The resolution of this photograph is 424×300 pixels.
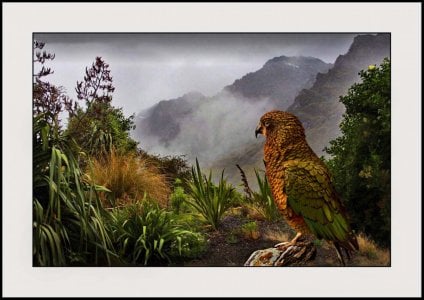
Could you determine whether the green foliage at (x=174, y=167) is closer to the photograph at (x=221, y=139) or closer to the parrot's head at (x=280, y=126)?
the photograph at (x=221, y=139)

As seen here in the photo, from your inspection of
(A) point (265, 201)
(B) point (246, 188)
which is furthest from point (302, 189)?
(B) point (246, 188)

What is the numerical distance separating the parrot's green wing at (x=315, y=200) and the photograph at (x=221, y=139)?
0.02 m

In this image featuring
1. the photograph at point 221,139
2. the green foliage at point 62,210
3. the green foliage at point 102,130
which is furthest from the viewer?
the green foliage at point 102,130

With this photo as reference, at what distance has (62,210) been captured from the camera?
16.2 ft

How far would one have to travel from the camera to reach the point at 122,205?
5.26 metres

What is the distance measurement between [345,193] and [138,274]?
6.01ft

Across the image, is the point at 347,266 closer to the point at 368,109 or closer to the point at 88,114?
the point at 368,109

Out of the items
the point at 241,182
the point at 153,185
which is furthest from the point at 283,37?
the point at 153,185

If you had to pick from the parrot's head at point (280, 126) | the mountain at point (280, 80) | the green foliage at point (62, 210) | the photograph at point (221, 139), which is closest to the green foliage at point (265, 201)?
the photograph at point (221, 139)

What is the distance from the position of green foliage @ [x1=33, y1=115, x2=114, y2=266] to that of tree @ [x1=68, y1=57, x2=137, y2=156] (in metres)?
0.26

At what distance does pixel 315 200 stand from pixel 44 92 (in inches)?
95.6

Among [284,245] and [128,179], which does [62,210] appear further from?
[284,245]

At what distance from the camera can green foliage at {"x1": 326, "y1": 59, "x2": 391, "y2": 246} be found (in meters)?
5.07

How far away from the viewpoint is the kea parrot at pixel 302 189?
16.4 feet
